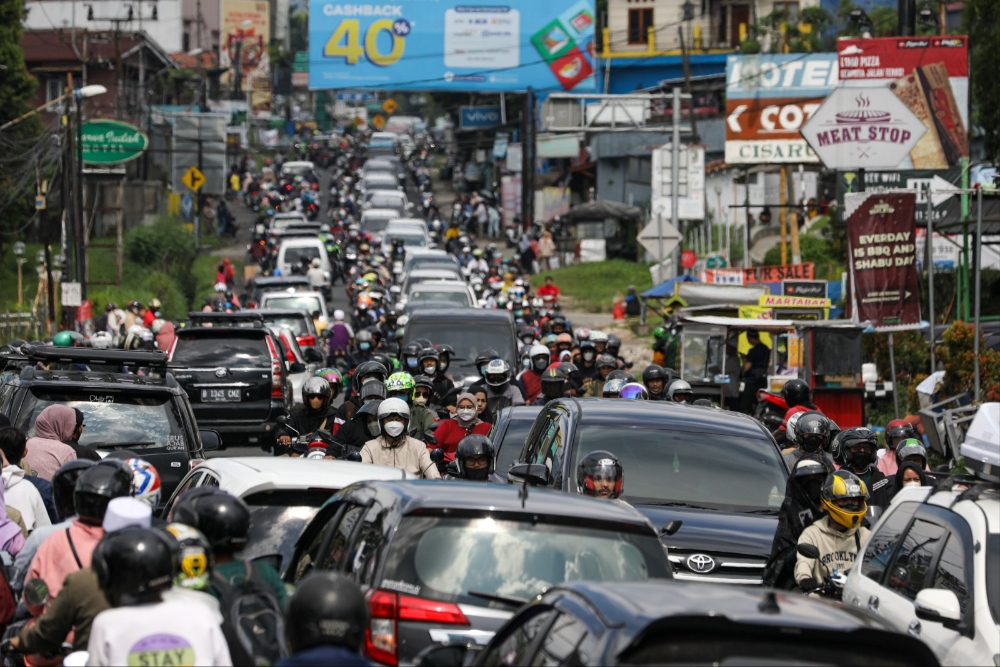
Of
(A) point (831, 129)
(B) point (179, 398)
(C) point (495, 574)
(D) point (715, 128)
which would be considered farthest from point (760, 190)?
(C) point (495, 574)

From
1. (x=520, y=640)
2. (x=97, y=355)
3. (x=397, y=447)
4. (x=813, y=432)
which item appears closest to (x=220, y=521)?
(x=520, y=640)

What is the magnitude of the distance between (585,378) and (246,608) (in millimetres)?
13645

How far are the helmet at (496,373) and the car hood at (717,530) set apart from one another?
645 cm

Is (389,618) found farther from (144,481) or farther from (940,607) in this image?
(940,607)

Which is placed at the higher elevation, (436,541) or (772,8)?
(772,8)

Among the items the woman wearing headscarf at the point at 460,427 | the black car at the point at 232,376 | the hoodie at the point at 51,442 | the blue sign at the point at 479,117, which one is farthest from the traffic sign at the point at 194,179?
the hoodie at the point at 51,442

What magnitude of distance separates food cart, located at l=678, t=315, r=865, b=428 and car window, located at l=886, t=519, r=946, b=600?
12.9m

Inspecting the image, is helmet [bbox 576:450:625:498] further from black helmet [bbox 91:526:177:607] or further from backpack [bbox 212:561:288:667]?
black helmet [bbox 91:526:177:607]

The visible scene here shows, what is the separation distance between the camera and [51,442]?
10625mm

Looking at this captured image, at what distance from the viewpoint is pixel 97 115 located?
5981 centimetres

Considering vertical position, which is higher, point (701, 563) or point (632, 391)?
point (632, 391)

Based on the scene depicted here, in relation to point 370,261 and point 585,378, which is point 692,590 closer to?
point 585,378

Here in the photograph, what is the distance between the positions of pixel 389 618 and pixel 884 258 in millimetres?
15521

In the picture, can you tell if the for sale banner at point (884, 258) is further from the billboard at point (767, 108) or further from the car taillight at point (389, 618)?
the billboard at point (767, 108)
